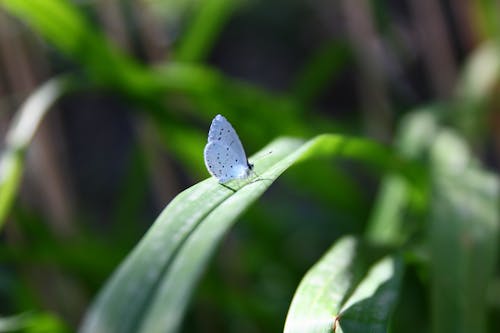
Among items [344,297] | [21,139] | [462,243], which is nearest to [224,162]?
[344,297]

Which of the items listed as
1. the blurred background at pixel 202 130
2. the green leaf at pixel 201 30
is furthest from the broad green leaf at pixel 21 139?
the green leaf at pixel 201 30

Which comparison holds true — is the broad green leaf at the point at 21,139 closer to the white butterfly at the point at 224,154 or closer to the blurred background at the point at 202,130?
the blurred background at the point at 202,130

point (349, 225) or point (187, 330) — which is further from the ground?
point (349, 225)

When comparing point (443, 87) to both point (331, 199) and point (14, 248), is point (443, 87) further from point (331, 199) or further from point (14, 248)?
point (14, 248)

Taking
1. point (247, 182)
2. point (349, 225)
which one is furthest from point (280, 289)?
point (247, 182)

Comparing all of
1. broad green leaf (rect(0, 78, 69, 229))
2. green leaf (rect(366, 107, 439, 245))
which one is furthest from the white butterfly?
green leaf (rect(366, 107, 439, 245))

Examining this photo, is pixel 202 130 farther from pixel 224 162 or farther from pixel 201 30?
pixel 224 162
